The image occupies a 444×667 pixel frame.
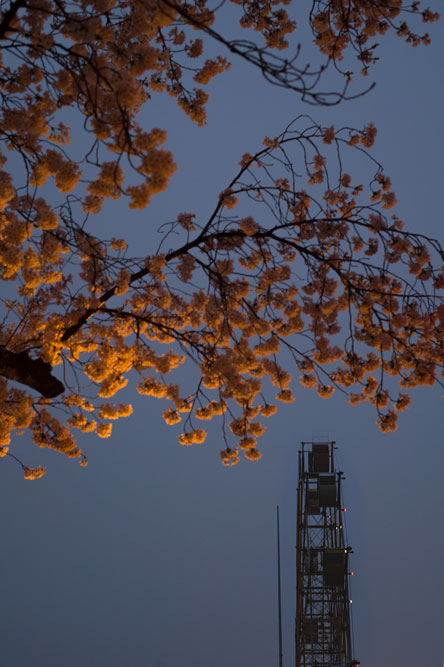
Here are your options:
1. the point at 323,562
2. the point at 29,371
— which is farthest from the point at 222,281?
the point at 323,562

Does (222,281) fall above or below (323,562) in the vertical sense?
above

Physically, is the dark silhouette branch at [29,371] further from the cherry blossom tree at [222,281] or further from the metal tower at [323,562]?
the metal tower at [323,562]

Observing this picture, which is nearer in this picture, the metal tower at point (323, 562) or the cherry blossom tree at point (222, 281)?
the cherry blossom tree at point (222, 281)

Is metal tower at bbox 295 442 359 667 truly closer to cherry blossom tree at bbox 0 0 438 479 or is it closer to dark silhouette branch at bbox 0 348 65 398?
cherry blossom tree at bbox 0 0 438 479

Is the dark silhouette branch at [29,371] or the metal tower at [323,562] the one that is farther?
the metal tower at [323,562]

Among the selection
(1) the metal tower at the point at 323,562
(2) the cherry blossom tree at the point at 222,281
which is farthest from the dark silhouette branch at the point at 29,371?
(1) the metal tower at the point at 323,562

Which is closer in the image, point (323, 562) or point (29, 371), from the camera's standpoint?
point (29, 371)

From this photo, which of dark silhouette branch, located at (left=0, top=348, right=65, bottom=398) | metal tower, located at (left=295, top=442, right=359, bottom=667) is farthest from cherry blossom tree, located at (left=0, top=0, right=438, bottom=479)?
metal tower, located at (left=295, top=442, right=359, bottom=667)

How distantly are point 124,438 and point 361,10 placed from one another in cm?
5510

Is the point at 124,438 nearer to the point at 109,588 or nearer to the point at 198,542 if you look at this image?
the point at 198,542

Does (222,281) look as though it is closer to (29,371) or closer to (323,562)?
(29,371)

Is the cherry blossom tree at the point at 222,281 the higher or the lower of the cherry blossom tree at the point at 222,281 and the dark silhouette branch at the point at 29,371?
the higher

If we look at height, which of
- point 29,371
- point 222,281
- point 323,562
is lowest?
point 323,562

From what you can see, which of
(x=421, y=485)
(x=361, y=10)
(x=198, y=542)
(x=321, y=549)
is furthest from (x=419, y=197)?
(x=361, y=10)
